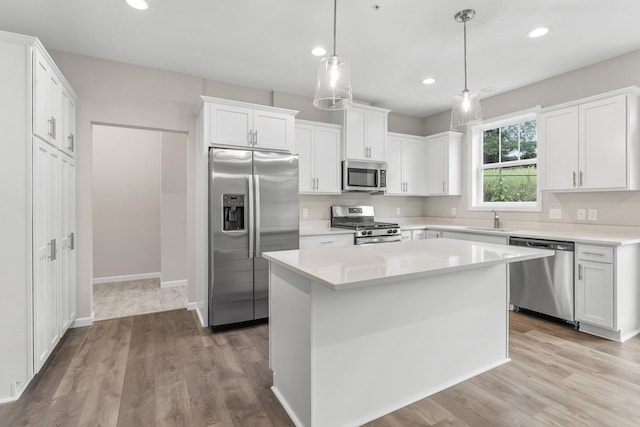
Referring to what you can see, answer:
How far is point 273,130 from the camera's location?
11.9 feet

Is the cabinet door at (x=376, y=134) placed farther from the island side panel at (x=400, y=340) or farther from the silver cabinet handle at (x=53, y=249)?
the silver cabinet handle at (x=53, y=249)

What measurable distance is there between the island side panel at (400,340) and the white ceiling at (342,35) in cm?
206

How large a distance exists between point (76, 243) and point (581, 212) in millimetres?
5391

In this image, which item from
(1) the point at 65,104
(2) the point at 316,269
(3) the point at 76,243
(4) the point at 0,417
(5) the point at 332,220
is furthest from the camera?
(5) the point at 332,220

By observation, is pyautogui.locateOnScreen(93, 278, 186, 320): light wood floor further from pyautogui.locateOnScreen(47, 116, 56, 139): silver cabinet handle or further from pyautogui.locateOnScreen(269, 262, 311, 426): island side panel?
pyautogui.locateOnScreen(269, 262, 311, 426): island side panel

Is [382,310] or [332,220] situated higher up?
[332,220]

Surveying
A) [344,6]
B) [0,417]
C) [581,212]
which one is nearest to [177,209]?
[0,417]

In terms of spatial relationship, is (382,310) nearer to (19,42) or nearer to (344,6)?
(344,6)

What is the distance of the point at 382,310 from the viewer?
1901 mm

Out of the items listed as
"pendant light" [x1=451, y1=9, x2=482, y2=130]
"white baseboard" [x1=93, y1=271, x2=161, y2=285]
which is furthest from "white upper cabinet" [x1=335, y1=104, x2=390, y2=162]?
"white baseboard" [x1=93, y1=271, x2=161, y2=285]

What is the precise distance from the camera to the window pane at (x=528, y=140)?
4188 millimetres

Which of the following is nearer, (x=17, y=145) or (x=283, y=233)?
(x=17, y=145)

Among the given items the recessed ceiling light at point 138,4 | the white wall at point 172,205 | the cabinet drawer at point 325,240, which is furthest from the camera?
the white wall at point 172,205

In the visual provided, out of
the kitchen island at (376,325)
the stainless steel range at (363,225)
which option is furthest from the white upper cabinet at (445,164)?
the kitchen island at (376,325)
